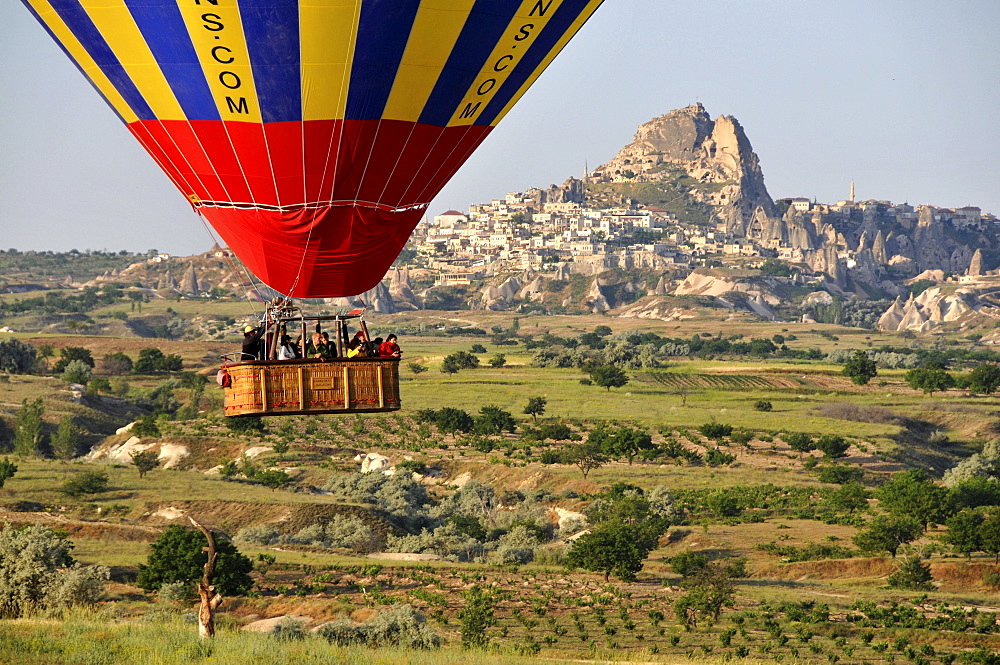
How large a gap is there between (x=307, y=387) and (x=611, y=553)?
22.9 m

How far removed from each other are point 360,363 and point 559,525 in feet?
105

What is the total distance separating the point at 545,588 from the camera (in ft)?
109

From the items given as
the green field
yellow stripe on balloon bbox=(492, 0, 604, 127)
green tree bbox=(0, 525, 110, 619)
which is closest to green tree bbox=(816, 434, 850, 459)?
the green field

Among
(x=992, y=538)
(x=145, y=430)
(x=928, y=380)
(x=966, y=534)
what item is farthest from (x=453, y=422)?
(x=928, y=380)

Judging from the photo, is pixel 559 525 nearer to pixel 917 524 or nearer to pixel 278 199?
pixel 917 524

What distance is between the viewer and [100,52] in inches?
570

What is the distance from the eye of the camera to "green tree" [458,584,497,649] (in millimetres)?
26219

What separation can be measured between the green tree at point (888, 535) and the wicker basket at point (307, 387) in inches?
1145

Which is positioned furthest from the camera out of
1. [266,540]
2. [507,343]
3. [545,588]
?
[507,343]

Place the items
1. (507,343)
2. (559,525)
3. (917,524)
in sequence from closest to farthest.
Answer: (917,524) → (559,525) → (507,343)

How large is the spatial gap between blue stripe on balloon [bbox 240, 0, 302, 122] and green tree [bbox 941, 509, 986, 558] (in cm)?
3225

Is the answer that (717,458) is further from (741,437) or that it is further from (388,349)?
(388,349)

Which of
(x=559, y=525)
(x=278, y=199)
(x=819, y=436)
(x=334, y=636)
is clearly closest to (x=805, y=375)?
(x=819, y=436)

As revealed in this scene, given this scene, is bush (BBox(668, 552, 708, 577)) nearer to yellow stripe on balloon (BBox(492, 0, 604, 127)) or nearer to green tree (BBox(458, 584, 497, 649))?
green tree (BBox(458, 584, 497, 649))
